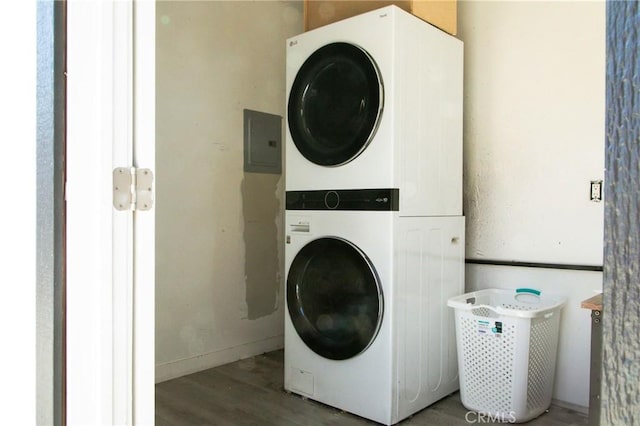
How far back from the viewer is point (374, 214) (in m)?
2.12

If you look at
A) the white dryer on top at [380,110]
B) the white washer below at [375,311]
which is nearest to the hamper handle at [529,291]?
the white washer below at [375,311]

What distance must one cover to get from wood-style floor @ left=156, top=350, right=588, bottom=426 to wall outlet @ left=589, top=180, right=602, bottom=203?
1036 mm

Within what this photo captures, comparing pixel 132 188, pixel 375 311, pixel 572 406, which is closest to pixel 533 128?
pixel 375 311

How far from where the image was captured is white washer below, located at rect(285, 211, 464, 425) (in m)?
2.09

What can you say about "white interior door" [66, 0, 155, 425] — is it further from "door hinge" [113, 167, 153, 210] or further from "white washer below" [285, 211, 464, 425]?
"white washer below" [285, 211, 464, 425]

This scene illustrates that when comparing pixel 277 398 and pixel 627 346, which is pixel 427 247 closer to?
pixel 277 398

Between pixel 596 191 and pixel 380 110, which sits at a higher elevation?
pixel 380 110

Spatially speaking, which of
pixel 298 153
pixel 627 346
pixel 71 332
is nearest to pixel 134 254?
pixel 71 332

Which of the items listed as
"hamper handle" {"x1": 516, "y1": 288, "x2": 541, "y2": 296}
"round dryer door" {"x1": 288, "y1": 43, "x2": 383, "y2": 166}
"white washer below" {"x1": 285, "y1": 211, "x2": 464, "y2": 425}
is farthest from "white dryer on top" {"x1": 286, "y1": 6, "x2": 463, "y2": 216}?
"hamper handle" {"x1": 516, "y1": 288, "x2": 541, "y2": 296}

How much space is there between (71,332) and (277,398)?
5.75 ft

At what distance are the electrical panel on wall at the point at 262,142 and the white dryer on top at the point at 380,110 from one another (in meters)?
0.64

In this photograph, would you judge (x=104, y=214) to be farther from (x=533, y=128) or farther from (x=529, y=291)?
(x=533, y=128)
